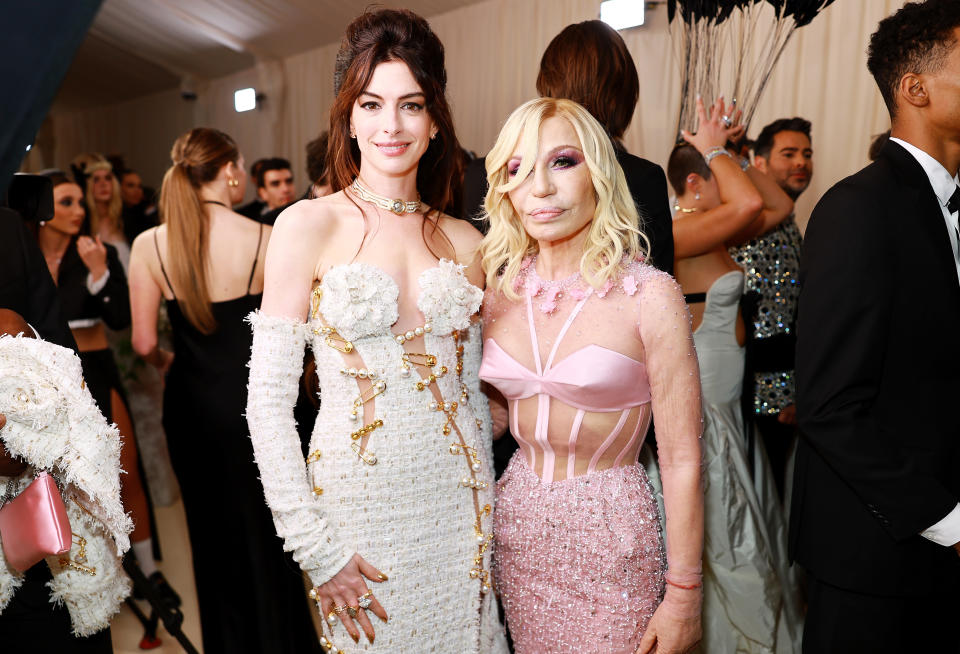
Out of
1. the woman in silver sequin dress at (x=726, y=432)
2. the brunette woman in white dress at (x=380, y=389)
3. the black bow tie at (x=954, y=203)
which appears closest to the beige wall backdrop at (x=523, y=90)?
the brunette woman in white dress at (x=380, y=389)

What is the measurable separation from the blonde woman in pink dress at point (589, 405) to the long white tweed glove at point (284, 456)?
1.38 feet

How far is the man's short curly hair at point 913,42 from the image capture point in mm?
1707

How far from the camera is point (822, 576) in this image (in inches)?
70.6

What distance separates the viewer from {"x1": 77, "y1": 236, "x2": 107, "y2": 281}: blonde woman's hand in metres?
3.83

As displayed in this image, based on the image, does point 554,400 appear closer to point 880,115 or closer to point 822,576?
point 822,576

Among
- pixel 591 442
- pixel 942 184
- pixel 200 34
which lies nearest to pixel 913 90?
pixel 942 184

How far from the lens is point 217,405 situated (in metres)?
3.05

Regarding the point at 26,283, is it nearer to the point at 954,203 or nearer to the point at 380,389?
the point at 380,389

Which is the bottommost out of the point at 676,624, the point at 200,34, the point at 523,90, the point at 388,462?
the point at 676,624

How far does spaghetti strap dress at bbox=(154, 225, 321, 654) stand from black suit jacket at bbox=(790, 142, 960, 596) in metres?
2.07

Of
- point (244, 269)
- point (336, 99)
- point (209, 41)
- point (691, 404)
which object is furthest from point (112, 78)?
point (691, 404)

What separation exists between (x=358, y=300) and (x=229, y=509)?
5.73ft

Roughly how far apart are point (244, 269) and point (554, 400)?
73.9 inches

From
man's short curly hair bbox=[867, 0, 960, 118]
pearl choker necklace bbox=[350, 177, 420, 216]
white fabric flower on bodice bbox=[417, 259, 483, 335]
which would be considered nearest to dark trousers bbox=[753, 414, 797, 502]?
man's short curly hair bbox=[867, 0, 960, 118]
